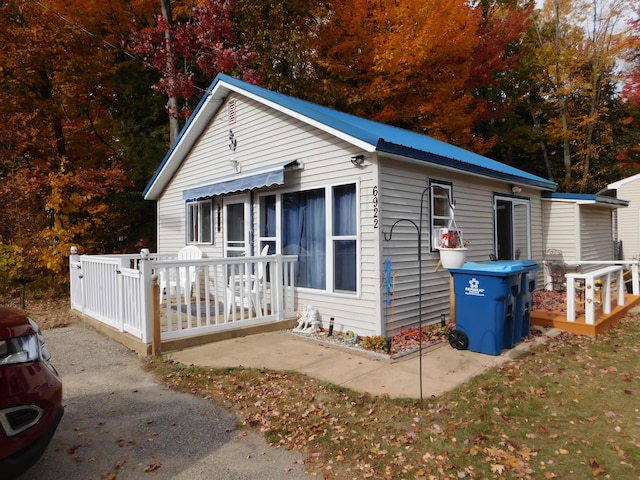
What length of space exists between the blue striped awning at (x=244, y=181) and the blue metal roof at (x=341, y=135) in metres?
0.98

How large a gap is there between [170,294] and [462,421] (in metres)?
4.39

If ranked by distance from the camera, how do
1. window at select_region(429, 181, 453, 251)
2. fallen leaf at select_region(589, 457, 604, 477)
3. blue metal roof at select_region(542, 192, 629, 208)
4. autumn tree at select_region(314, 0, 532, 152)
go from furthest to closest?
autumn tree at select_region(314, 0, 532, 152)
blue metal roof at select_region(542, 192, 629, 208)
window at select_region(429, 181, 453, 251)
fallen leaf at select_region(589, 457, 604, 477)

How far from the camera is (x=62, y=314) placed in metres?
8.82

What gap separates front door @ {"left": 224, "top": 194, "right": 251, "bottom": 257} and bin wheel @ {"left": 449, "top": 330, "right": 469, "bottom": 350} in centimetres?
435

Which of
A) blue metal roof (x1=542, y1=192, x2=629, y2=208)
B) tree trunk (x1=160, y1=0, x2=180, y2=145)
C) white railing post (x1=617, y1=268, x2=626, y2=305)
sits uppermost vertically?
tree trunk (x1=160, y1=0, x2=180, y2=145)

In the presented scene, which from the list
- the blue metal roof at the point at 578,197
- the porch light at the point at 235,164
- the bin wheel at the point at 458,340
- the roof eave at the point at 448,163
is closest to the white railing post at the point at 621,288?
the roof eave at the point at 448,163

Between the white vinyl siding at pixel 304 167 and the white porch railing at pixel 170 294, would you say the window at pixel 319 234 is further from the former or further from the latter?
the white porch railing at pixel 170 294

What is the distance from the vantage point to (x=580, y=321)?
21.5ft

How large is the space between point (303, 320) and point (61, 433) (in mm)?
3864

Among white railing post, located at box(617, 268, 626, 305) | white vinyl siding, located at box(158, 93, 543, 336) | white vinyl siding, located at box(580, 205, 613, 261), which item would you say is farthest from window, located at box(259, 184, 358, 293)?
white vinyl siding, located at box(580, 205, 613, 261)

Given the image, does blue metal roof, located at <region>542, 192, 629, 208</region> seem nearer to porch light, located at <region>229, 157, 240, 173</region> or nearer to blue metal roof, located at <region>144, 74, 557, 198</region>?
blue metal roof, located at <region>144, 74, 557, 198</region>

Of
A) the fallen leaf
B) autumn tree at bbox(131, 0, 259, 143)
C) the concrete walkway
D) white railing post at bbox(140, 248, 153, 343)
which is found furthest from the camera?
autumn tree at bbox(131, 0, 259, 143)

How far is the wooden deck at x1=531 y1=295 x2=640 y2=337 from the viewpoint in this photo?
253 inches

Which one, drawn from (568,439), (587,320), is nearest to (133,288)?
(568,439)
